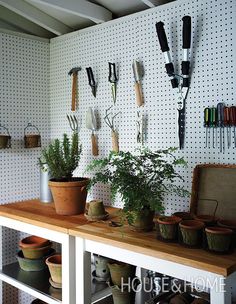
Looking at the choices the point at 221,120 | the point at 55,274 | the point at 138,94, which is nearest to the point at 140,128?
the point at 138,94

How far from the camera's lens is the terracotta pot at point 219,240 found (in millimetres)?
1025

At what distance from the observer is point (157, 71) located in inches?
60.1

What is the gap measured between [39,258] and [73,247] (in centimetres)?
49

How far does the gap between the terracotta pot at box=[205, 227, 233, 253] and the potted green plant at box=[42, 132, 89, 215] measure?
68 centimetres

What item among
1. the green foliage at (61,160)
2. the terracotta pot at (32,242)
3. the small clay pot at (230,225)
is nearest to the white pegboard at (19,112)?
the terracotta pot at (32,242)

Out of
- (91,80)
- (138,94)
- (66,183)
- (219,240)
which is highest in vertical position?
(91,80)

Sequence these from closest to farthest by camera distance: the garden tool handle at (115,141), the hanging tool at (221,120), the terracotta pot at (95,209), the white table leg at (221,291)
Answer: the white table leg at (221,291) → the hanging tool at (221,120) → the terracotta pot at (95,209) → the garden tool handle at (115,141)

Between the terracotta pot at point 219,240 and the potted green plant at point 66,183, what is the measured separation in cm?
68

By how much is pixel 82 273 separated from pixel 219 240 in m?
0.55

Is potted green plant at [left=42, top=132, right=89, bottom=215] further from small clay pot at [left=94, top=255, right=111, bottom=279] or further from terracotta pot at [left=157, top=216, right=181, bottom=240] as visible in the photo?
terracotta pot at [left=157, top=216, right=181, bottom=240]

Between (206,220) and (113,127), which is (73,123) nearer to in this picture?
(113,127)

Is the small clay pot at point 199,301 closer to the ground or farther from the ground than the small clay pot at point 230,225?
closer to the ground

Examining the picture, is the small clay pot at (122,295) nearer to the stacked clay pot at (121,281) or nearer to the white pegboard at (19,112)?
the stacked clay pot at (121,281)

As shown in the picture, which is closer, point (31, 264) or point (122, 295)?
point (122, 295)
